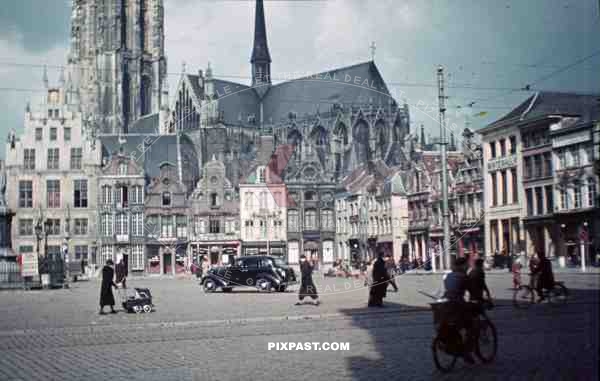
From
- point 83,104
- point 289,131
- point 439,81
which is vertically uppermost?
point 83,104

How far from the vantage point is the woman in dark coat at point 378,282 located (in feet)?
62.3

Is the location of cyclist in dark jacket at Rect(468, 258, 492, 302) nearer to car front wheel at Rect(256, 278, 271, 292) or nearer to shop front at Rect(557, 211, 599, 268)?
shop front at Rect(557, 211, 599, 268)

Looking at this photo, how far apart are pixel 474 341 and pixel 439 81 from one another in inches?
222

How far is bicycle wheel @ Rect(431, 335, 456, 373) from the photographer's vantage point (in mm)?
9023

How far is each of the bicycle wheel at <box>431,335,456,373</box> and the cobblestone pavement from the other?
0.13m

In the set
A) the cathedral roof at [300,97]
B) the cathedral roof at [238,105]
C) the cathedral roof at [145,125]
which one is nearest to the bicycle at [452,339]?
the cathedral roof at [300,97]

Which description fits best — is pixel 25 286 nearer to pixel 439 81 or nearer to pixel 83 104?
pixel 439 81

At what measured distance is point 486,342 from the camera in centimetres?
953

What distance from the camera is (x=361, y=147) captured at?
31891 millimetres

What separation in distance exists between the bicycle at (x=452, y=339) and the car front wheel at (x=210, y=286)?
2099 cm

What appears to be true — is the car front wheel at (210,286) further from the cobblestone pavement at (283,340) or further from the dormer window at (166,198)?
the dormer window at (166,198)

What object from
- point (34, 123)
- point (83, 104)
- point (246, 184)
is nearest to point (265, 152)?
point (246, 184)

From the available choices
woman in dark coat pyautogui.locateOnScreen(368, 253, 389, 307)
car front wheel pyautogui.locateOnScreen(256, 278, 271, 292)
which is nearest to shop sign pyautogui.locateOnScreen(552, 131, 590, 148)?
woman in dark coat pyautogui.locateOnScreen(368, 253, 389, 307)

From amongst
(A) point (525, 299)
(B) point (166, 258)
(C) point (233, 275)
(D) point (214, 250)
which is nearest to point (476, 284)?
(A) point (525, 299)
